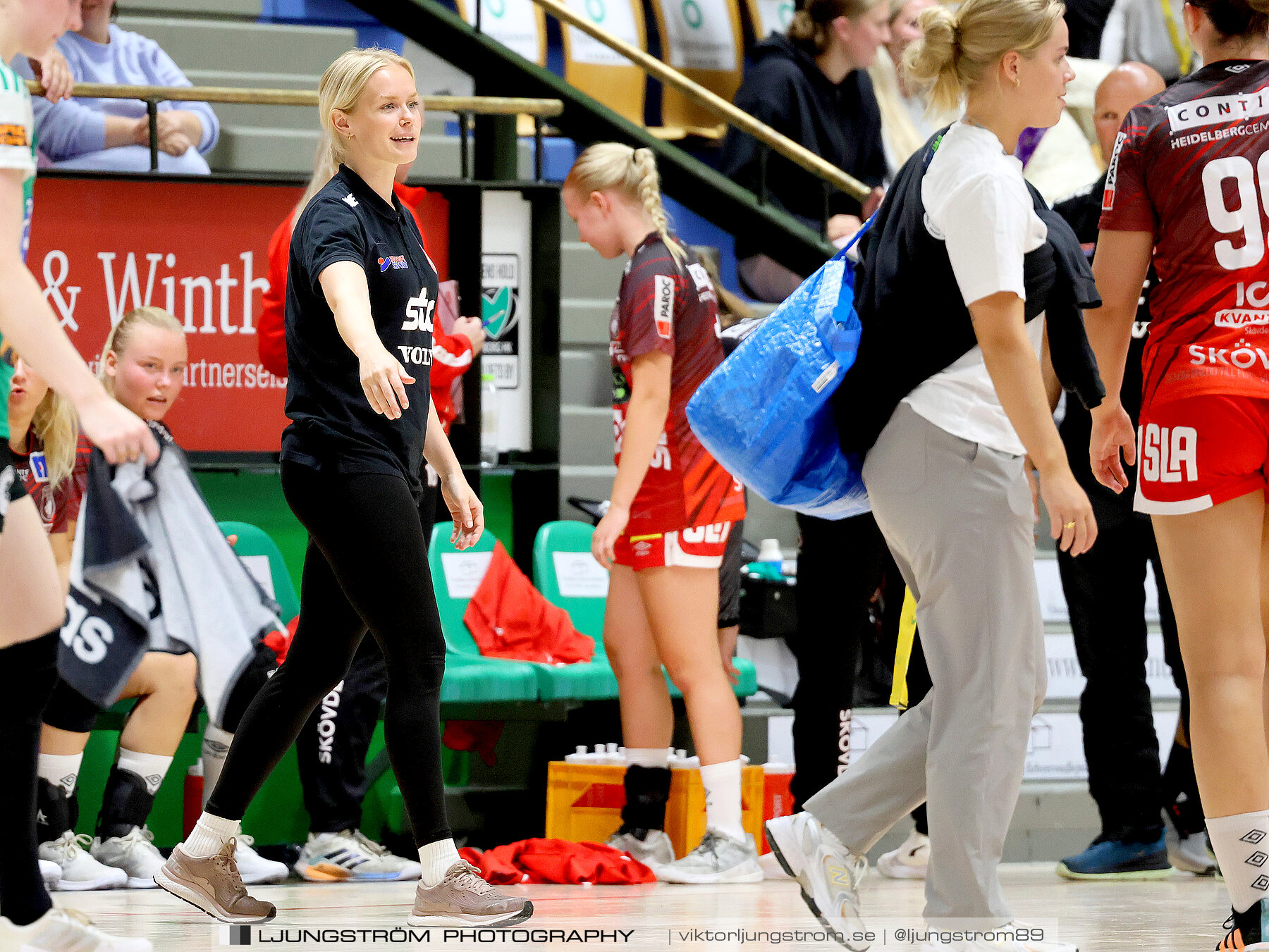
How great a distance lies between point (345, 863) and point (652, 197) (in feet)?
7.25

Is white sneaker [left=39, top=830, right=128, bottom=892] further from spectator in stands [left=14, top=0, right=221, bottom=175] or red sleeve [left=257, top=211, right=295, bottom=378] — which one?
spectator in stands [left=14, top=0, right=221, bottom=175]

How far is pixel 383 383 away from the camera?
112 inches

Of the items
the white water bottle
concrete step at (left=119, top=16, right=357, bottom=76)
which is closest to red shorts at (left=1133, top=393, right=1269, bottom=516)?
the white water bottle

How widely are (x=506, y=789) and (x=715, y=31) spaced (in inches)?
179

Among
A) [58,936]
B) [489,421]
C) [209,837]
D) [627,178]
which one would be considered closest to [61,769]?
[209,837]

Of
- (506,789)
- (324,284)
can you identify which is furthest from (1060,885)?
(324,284)

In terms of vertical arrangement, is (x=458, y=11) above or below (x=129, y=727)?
above

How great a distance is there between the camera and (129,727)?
4.64 metres

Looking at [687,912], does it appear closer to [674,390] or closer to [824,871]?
[824,871]

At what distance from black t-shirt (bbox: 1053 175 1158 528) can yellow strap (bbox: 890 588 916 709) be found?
1469 millimetres

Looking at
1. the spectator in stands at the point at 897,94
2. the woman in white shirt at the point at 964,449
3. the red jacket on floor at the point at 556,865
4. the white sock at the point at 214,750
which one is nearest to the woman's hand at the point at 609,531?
the red jacket on floor at the point at 556,865

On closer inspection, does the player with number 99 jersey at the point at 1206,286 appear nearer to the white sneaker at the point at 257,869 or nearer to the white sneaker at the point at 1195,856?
the white sneaker at the point at 1195,856

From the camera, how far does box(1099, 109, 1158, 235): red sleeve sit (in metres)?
3.32

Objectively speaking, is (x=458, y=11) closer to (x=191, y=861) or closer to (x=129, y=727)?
(x=129, y=727)
